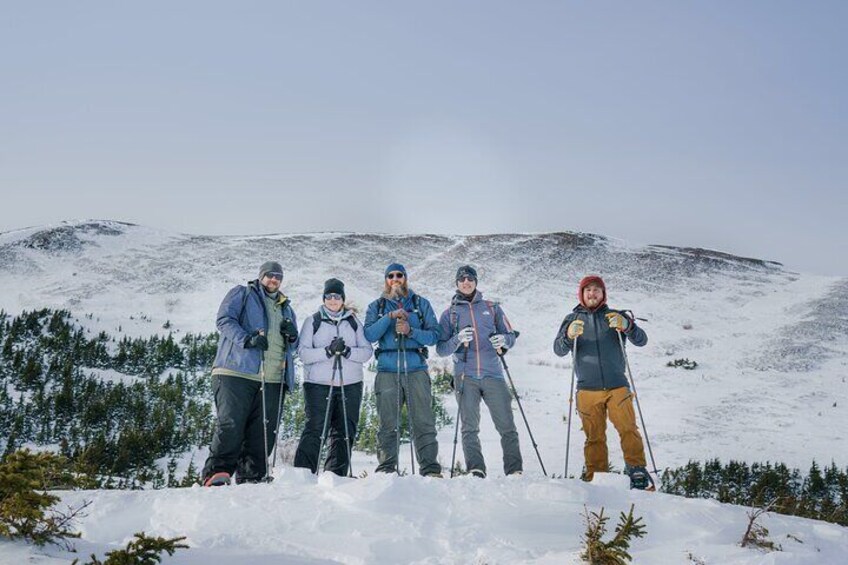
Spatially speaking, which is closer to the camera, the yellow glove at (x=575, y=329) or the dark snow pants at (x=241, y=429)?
the dark snow pants at (x=241, y=429)

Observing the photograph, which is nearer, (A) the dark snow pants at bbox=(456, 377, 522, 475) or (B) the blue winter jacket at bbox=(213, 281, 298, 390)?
(B) the blue winter jacket at bbox=(213, 281, 298, 390)

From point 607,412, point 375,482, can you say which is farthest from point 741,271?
point 375,482

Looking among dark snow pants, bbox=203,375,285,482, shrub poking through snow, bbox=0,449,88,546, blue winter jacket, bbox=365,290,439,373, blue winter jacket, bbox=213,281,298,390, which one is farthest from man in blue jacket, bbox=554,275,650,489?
shrub poking through snow, bbox=0,449,88,546

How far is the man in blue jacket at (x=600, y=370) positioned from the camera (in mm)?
6195

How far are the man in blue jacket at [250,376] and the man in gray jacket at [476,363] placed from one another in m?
2.04

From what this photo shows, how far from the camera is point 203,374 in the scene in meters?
22.3

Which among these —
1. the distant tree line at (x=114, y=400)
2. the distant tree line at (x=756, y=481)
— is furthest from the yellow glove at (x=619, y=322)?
the distant tree line at (x=114, y=400)

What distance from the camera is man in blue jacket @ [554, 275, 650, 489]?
6.20 m

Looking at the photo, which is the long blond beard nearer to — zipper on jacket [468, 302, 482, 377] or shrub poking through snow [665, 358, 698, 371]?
zipper on jacket [468, 302, 482, 377]

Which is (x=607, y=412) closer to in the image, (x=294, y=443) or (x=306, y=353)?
(x=306, y=353)

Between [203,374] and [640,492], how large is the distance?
2075 cm

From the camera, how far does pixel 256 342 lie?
19.6ft

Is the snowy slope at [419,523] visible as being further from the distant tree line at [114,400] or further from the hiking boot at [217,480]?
the distant tree line at [114,400]

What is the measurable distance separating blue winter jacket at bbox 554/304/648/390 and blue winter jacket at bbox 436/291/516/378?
0.85 metres
